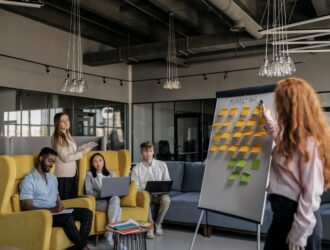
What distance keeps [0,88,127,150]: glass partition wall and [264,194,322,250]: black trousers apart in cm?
675

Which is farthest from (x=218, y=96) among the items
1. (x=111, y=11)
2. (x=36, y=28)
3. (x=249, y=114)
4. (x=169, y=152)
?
(x=169, y=152)

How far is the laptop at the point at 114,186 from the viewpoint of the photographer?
4.48 m

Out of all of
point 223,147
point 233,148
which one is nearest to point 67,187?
point 223,147

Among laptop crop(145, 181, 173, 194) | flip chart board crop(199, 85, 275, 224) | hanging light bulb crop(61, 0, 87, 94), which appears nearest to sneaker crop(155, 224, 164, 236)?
laptop crop(145, 181, 173, 194)

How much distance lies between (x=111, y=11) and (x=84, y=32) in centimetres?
204

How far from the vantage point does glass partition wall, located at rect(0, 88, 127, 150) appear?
25.3 feet

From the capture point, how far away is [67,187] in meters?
4.50

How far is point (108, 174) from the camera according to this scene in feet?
16.5

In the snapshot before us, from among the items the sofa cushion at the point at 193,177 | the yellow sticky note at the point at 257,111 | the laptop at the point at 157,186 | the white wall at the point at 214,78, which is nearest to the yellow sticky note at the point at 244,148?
the yellow sticky note at the point at 257,111

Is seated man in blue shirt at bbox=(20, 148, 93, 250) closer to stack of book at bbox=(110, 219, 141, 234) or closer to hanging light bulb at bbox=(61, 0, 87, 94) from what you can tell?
stack of book at bbox=(110, 219, 141, 234)

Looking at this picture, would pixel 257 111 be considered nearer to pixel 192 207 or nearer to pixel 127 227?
pixel 127 227

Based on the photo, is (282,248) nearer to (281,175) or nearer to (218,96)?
(281,175)

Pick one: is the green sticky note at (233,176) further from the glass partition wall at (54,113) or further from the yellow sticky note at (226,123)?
the glass partition wall at (54,113)

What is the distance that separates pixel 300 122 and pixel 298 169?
24 centimetres
